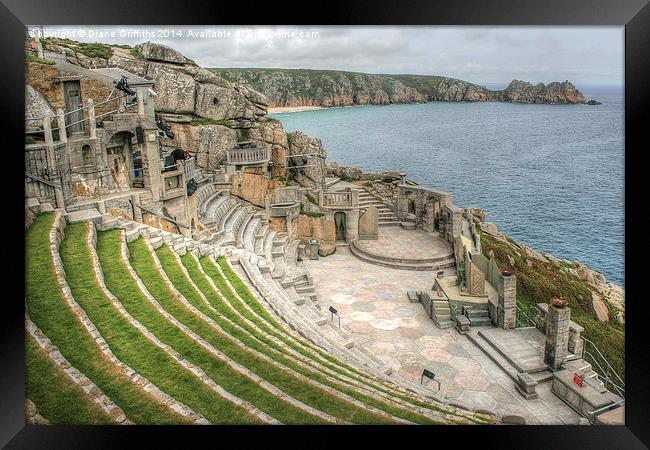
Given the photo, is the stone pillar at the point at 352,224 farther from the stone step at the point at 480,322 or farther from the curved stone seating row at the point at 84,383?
the curved stone seating row at the point at 84,383

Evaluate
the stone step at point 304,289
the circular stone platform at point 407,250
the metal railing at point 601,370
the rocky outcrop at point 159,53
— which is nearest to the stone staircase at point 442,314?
the metal railing at point 601,370

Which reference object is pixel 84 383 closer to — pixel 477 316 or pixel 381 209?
pixel 477 316

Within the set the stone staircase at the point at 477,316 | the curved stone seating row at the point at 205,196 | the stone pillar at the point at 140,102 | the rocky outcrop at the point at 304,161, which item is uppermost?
the stone pillar at the point at 140,102

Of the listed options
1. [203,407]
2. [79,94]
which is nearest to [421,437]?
[203,407]

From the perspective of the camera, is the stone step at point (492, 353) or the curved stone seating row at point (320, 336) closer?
the curved stone seating row at point (320, 336)

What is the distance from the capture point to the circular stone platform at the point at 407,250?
2375 centimetres

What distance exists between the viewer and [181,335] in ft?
33.2

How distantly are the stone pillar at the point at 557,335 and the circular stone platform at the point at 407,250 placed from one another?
32.6 ft

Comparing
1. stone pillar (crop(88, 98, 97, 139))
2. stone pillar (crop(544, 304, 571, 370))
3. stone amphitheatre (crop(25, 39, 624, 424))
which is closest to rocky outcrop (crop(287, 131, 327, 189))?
stone amphitheatre (crop(25, 39, 624, 424))

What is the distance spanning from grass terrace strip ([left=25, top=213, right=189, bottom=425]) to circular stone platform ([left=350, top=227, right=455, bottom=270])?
1586cm

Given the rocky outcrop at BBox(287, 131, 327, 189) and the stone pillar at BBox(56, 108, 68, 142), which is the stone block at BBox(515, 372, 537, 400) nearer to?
the stone pillar at BBox(56, 108, 68, 142)

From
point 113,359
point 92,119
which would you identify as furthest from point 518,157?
point 113,359
